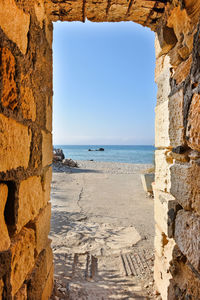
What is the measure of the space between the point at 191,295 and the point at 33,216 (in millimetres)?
1117

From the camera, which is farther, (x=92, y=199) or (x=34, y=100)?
(x=92, y=199)

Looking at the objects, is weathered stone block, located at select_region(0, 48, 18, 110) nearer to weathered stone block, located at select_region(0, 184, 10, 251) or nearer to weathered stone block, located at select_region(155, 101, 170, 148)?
weathered stone block, located at select_region(0, 184, 10, 251)

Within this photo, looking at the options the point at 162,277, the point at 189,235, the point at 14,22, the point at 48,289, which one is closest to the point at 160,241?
the point at 162,277

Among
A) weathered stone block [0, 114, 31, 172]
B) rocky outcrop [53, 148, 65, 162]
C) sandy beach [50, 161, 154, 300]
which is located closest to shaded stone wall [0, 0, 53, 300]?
weathered stone block [0, 114, 31, 172]

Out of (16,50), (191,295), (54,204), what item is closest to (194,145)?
(191,295)

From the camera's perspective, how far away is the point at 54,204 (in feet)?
18.4

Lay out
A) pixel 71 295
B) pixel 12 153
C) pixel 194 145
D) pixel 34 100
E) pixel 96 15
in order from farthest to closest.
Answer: pixel 71 295 < pixel 96 15 < pixel 34 100 < pixel 194 145 < pixel 12 153

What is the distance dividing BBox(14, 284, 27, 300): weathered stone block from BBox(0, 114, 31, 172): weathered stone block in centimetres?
72

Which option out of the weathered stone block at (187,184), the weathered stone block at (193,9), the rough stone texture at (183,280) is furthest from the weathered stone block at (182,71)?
the rough stone texture at (183,280)

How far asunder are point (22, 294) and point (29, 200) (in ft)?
1.79

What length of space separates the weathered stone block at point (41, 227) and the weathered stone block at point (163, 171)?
1096 millimetres

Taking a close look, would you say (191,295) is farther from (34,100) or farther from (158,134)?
(34,100)

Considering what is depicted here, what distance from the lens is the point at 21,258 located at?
1309mm

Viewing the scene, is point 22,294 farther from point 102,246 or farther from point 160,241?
point 102,246
